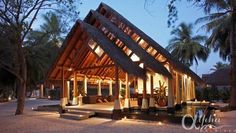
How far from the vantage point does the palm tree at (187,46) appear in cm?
3728

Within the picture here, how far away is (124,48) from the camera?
16.8 m

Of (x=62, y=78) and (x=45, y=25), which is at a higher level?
(x=45, y=25)

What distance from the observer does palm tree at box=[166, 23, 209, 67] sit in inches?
1468

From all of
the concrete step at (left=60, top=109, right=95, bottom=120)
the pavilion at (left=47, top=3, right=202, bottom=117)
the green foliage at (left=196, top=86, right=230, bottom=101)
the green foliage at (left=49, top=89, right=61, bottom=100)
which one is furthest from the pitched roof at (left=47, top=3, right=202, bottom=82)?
the green foliage at (left=49, top=89, right=61, bottom=100)

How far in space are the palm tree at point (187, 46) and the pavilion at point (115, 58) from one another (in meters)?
17.8

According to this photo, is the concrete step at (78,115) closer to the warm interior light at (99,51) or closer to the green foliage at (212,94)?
the warm interior light at (99,51)

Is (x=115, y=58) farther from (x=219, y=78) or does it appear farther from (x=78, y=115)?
(x=219, y=78)

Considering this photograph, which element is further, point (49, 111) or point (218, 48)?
point (218, 48)

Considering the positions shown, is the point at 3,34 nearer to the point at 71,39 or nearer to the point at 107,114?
the point at 71,39

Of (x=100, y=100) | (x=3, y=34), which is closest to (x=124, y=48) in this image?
(x=100, y=100)

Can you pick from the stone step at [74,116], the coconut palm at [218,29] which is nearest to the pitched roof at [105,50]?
the stone step at [74,116]

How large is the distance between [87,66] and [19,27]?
4470 mm

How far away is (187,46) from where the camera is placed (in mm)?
37375

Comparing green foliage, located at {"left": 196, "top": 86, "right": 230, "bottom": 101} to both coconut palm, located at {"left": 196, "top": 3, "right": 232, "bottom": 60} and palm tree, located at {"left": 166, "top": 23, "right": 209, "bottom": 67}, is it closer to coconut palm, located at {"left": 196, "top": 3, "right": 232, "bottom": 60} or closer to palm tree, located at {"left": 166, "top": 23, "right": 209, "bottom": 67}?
coconut palm, located at {"left": 196, "top": 3, "right": 232, "bottom": 60}
